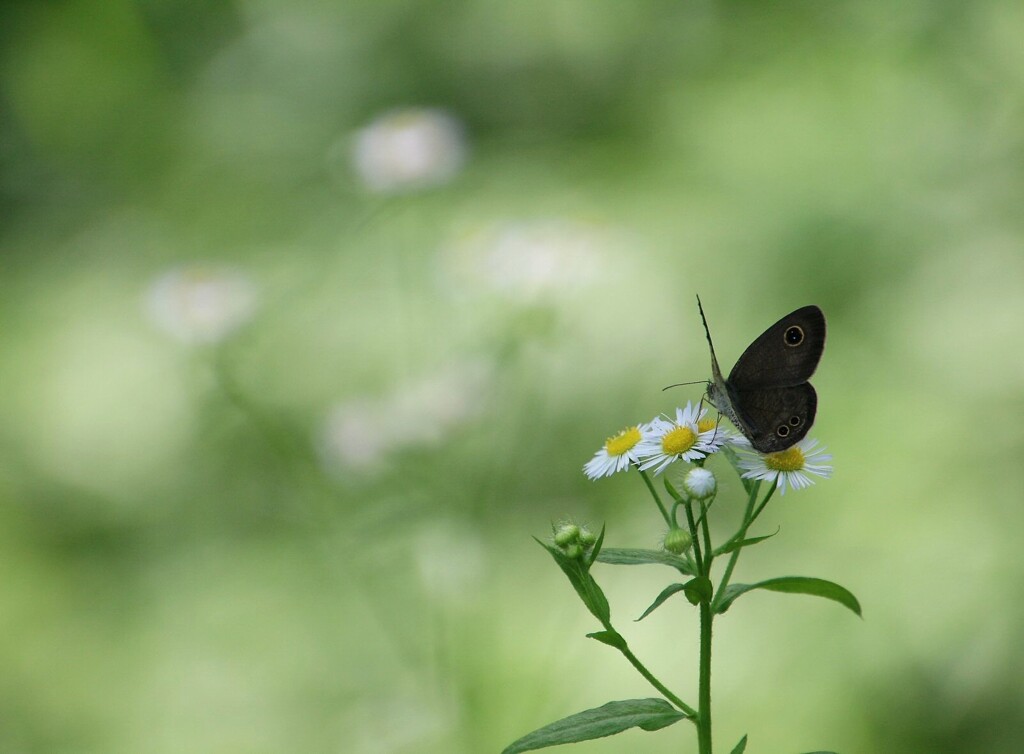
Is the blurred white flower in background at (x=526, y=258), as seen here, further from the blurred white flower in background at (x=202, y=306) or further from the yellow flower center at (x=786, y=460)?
the yellow flower center at (x=786, y=460)

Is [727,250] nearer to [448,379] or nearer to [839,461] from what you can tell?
[839,461]

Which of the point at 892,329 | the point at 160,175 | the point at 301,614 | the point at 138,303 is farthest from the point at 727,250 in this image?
the point at 160,175

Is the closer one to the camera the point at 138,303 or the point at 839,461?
the point at 839,461

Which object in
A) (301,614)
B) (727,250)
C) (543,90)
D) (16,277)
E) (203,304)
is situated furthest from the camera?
(543,90)

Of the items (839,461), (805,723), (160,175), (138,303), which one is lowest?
(805,723)

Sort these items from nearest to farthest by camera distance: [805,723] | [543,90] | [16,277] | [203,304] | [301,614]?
[203,304] < [805,723] < [301,614] < [16,277] < [543,90]

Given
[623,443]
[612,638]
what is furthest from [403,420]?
[612,638]

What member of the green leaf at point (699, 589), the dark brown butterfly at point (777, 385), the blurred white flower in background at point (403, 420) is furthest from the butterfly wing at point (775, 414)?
the blurred white flower in background at point (403, 420)

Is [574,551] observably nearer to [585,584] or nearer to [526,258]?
[585,584]
